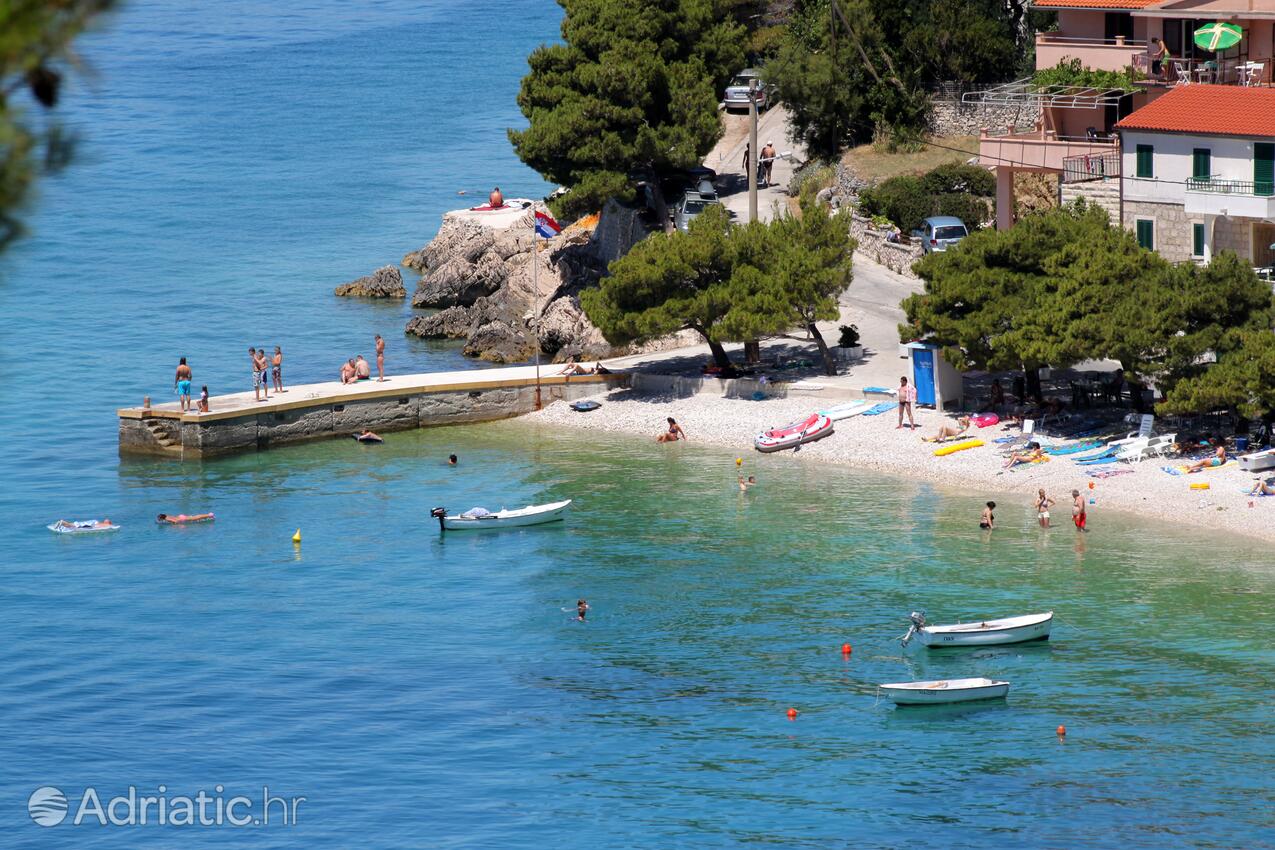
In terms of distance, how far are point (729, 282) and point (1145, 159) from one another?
598 inches

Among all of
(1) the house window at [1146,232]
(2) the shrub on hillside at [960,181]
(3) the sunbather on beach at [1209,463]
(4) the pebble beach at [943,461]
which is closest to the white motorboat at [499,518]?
(4) the pebble beach at [943,461]

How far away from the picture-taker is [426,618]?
149 feet

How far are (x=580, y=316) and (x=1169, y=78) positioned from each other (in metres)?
25.4

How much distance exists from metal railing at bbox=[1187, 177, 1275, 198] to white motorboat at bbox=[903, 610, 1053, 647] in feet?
70.9

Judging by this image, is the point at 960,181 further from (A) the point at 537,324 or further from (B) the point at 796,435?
(B) the point at 796,435

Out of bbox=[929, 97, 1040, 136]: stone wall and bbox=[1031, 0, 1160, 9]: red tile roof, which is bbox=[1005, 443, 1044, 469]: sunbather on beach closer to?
bbox=[1031, 0, 1160, 9]: red tile roof

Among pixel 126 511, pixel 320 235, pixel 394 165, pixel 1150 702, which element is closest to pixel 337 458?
pixel 126 511

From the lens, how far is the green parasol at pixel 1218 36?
59.4 m

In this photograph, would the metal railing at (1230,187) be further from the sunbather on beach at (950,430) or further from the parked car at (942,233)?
the parked car at (942,233)

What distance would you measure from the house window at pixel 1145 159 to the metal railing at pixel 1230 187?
1.91 metres

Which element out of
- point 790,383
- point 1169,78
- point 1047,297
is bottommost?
point 790,383

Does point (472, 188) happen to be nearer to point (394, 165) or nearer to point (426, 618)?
point (394, 165)

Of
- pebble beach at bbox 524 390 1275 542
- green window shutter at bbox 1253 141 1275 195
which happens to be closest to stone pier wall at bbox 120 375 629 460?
pebble beach at bbox 524 390 1275 542

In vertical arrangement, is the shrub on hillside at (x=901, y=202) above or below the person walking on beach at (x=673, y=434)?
above
